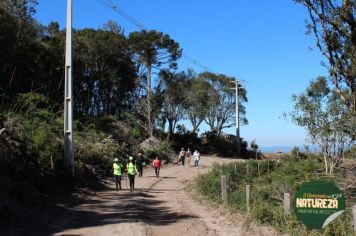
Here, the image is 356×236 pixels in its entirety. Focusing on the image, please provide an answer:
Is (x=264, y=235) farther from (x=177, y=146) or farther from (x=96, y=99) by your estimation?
(x=177, y=146)

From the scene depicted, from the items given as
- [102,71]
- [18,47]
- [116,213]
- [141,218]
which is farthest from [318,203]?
[102,71]

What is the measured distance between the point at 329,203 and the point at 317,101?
3301 centimetres

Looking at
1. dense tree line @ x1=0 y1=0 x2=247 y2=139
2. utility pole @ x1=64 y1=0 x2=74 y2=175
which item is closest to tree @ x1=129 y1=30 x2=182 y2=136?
dense tree line @ x1=0 y1=0 x2=247 y2=139

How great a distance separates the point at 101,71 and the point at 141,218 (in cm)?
4270

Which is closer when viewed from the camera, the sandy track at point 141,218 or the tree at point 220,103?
the sandy track at point 141,218

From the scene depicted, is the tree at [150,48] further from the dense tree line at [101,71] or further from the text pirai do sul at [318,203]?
Answer: the text pirai do sul at [318,203]

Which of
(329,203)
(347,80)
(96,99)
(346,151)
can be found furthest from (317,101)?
(329,203)

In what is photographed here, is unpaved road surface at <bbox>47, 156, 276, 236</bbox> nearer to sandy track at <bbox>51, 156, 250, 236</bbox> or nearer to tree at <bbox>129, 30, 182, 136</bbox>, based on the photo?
sandy track at <bbox>51, 156, 250, 236</bbox>

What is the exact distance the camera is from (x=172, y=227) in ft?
43.6

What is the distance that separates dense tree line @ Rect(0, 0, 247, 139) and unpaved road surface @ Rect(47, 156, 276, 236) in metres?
24.1

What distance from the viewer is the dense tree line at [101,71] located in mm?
42531

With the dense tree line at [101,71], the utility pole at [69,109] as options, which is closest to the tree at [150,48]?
the dense tree line at [101,71]

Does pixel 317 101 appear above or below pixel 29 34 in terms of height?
below

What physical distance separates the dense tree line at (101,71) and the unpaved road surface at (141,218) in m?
24.1
